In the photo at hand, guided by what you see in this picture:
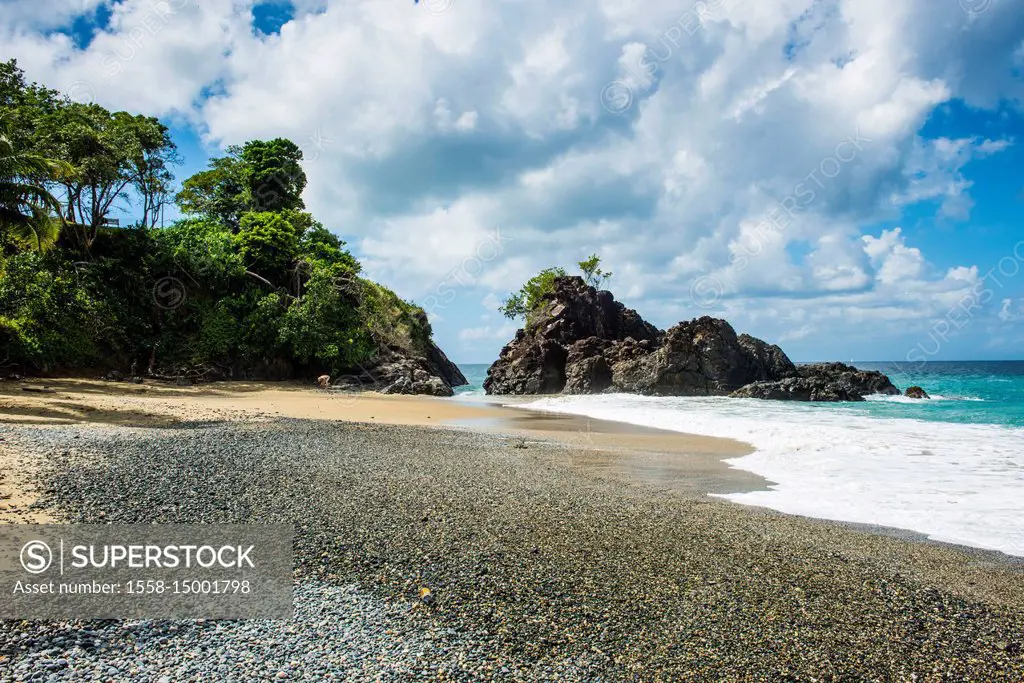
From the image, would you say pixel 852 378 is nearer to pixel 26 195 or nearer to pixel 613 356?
pixel 613 356

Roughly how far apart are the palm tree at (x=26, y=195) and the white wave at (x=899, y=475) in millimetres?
18297

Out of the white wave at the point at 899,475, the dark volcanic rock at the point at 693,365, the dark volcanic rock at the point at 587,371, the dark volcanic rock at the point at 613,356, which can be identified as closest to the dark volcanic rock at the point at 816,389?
the dark volcanic rock at the point at 693,365

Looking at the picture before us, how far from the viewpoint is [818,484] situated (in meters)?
8.62

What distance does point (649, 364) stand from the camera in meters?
36.7

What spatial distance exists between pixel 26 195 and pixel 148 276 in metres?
9.50

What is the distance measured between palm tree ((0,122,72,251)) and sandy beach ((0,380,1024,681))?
8.92 meters

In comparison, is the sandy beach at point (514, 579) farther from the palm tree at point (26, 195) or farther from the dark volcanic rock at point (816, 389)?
the dark volcanic rock at point (816, 389)

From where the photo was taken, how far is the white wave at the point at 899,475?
21.9ft

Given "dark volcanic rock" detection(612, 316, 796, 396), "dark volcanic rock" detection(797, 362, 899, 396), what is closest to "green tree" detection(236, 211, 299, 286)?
"dark volcanic rock" detection(612, 316, 796, 396)

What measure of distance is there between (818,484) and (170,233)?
28.1 m

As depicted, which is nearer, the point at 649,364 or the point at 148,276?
the point at 148,276

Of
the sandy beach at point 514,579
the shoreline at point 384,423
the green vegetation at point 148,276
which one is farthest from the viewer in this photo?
the green vegetation at point 148,276

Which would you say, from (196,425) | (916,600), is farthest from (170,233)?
(916,600)

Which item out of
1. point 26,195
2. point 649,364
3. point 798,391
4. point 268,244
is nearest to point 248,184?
point 268,244
